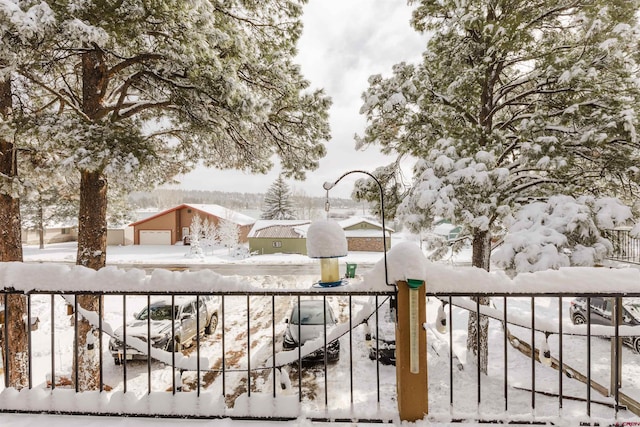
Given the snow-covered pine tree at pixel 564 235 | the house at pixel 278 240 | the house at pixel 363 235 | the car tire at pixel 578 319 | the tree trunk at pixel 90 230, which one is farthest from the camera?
the house at pixel 363 235

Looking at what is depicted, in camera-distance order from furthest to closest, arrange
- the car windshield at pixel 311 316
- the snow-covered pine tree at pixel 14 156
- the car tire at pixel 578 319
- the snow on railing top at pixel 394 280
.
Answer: the car tire at pixel 578 319 < the car windshield at pixel 311 316 < the snow-covered pine tree at pixel 14 156 < the snow on railing top at pixel 394 280

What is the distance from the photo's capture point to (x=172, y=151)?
320 inches

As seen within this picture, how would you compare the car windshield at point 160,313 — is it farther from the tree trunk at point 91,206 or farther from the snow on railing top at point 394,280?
the snow on railing top at point 394,280

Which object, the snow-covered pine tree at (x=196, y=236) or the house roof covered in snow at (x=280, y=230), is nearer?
the snow-covered pine tree at (x=196, y=236)

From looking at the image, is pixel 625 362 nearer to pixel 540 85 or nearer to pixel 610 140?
pixel 610 140

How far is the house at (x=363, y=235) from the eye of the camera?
2684 cm

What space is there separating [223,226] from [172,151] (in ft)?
77.1

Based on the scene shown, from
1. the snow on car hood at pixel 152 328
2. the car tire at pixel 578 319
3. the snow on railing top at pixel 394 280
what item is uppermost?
the snow on railing top at pixel 394 280

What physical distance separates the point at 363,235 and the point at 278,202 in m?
12.6

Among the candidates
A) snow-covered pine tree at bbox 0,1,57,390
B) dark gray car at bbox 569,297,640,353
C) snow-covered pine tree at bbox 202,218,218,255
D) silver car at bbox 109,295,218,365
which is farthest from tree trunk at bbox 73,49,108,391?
snow-covered pine tree at bbox 202,218,218,255

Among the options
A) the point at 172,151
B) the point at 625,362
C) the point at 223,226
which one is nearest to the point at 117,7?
the point at 172,151

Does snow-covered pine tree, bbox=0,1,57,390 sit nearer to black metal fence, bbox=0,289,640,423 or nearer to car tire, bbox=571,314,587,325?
black metal fence, bbox=0,289,640,423

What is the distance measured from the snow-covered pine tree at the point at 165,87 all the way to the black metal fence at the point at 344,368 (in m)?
Result: 2.17

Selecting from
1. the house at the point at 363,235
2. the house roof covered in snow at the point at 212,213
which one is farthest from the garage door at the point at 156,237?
the house at the point at 363,235
